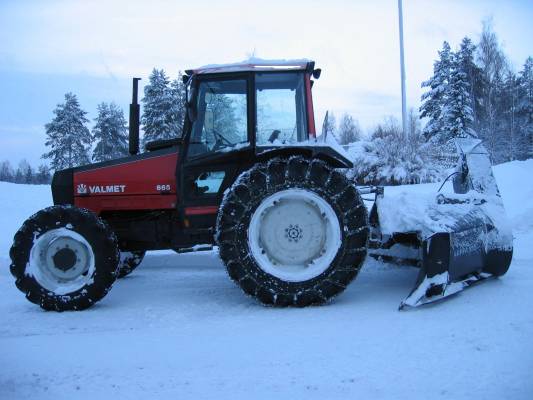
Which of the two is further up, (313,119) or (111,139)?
(111,139)

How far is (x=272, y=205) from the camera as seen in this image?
183 inches

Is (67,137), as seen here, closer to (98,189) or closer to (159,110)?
(159,110)

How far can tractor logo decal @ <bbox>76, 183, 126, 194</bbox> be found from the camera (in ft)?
16.9

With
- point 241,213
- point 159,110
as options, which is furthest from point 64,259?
point 159,110

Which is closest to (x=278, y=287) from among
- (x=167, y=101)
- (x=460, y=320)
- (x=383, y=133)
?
(x=460, y=320)

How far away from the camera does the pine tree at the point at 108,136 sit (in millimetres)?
43344

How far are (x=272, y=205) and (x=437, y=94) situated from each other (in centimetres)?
3295

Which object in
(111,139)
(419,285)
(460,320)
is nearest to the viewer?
(460,320)

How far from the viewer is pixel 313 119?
16.5ft

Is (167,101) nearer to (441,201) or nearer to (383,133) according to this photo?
(383,133)

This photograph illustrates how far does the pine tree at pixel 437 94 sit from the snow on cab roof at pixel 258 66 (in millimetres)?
30362

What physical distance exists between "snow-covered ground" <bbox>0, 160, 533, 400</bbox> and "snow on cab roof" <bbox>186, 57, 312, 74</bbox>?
2.33 meters

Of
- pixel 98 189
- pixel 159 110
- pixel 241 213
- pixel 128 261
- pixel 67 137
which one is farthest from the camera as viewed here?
Answer: pixel 67 137

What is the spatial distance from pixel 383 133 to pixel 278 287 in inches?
763
